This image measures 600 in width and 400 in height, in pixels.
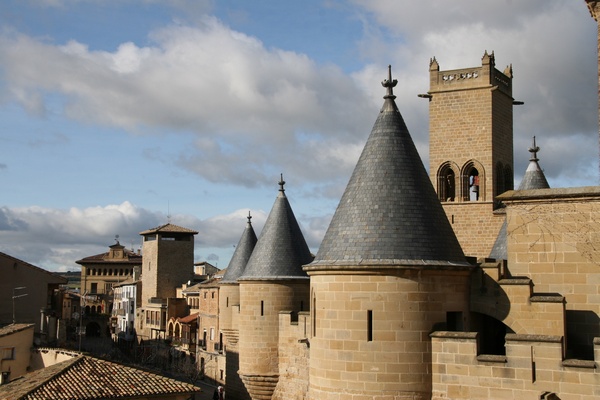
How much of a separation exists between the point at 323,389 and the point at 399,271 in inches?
107

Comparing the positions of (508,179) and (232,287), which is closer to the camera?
(232,287)

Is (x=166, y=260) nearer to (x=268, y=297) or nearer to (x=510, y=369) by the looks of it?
(x=268, y=297)

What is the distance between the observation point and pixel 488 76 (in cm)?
3425

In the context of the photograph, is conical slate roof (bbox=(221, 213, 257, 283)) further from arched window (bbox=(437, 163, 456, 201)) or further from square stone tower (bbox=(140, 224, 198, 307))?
square stone tower (bbox=(140, 224, 198, 307))

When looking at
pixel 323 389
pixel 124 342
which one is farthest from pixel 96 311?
pixel 323 389

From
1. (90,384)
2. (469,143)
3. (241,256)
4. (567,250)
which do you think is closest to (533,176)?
(469,143)

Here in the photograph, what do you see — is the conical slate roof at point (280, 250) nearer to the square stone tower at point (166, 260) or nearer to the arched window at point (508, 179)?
the arched window at point (508, 179)

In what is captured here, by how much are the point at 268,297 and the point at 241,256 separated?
712 centimetres

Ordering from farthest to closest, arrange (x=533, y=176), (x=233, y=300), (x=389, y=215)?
(x=233, y=300) → (x=533, y=176) → (x=389, y=215)

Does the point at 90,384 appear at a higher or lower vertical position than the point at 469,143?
lower

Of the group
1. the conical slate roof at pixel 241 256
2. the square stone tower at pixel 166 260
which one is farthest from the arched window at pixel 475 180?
the square stone tower at pixel 166 260

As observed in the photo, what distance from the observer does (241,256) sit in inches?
1236

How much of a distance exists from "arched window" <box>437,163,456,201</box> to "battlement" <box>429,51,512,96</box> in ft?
12.3

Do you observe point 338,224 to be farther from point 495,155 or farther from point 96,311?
point 96,311
